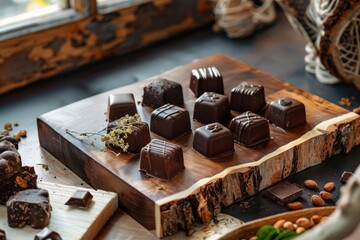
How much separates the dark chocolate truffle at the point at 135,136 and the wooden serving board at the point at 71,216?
0.49 feet

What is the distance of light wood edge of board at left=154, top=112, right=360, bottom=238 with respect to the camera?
1.61m

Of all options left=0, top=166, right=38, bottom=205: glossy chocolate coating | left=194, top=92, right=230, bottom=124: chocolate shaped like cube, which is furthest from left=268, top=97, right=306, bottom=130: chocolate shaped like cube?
left=0, top=166, right=38, bottom=205: glossy chocolate coating

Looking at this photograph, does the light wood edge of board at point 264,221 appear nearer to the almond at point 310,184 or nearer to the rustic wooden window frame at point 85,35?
the almond at point 310,184

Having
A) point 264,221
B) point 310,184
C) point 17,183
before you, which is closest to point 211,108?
point 310,184

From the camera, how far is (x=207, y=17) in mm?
2861

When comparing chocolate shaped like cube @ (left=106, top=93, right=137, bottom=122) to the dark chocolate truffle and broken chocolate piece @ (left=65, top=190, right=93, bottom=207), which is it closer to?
the dark chocolate truffle

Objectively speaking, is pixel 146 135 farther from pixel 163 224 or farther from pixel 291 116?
pixel 291 116

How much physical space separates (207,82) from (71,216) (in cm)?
65

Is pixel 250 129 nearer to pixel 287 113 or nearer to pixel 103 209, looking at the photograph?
pixel 287 113

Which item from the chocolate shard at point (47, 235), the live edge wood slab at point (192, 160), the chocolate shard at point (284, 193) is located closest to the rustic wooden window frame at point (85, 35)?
the live edge wood slab at point (192, 160)

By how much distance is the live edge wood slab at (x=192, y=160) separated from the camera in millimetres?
1648

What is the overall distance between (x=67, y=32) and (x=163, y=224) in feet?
3.45

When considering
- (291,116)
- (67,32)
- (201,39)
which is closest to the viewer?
(291,116)

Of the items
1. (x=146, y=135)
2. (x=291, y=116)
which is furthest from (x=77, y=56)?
(x=291, y=116)
